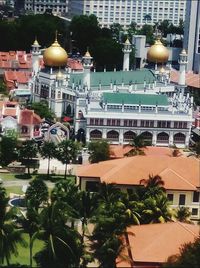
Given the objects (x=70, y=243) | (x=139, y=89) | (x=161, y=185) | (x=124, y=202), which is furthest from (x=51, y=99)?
(x=70, y=243)

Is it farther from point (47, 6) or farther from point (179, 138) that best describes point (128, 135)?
point (47, 6)

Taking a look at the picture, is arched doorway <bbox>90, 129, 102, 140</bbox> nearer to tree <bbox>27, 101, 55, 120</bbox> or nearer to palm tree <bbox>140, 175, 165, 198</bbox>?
tree <bbox>27, 101, 55, 120</bbox>

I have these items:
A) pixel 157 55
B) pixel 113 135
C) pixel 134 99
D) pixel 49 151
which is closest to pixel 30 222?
pixel 49 151

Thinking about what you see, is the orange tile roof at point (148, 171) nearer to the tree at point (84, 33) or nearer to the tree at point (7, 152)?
the tree at point (7, 152)

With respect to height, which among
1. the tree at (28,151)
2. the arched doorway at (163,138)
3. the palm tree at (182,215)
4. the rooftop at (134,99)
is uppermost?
the rooftop at (134,99)

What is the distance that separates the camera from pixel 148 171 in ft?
131

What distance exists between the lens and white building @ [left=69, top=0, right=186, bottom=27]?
122m

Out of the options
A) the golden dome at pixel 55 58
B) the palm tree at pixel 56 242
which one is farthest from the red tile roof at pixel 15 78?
the palm tree at pixel 56 242

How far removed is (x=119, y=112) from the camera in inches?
2175

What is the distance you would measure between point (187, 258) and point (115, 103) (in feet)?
103

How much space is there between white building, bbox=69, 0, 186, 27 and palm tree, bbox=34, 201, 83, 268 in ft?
313

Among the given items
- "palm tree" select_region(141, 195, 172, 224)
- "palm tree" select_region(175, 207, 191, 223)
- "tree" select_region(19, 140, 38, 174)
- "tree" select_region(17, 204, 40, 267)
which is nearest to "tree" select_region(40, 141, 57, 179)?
"tree" select_region(19, 140, 38, 174)

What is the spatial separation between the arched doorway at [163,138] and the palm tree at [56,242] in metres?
27.9

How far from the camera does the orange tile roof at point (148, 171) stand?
39.2 meters
